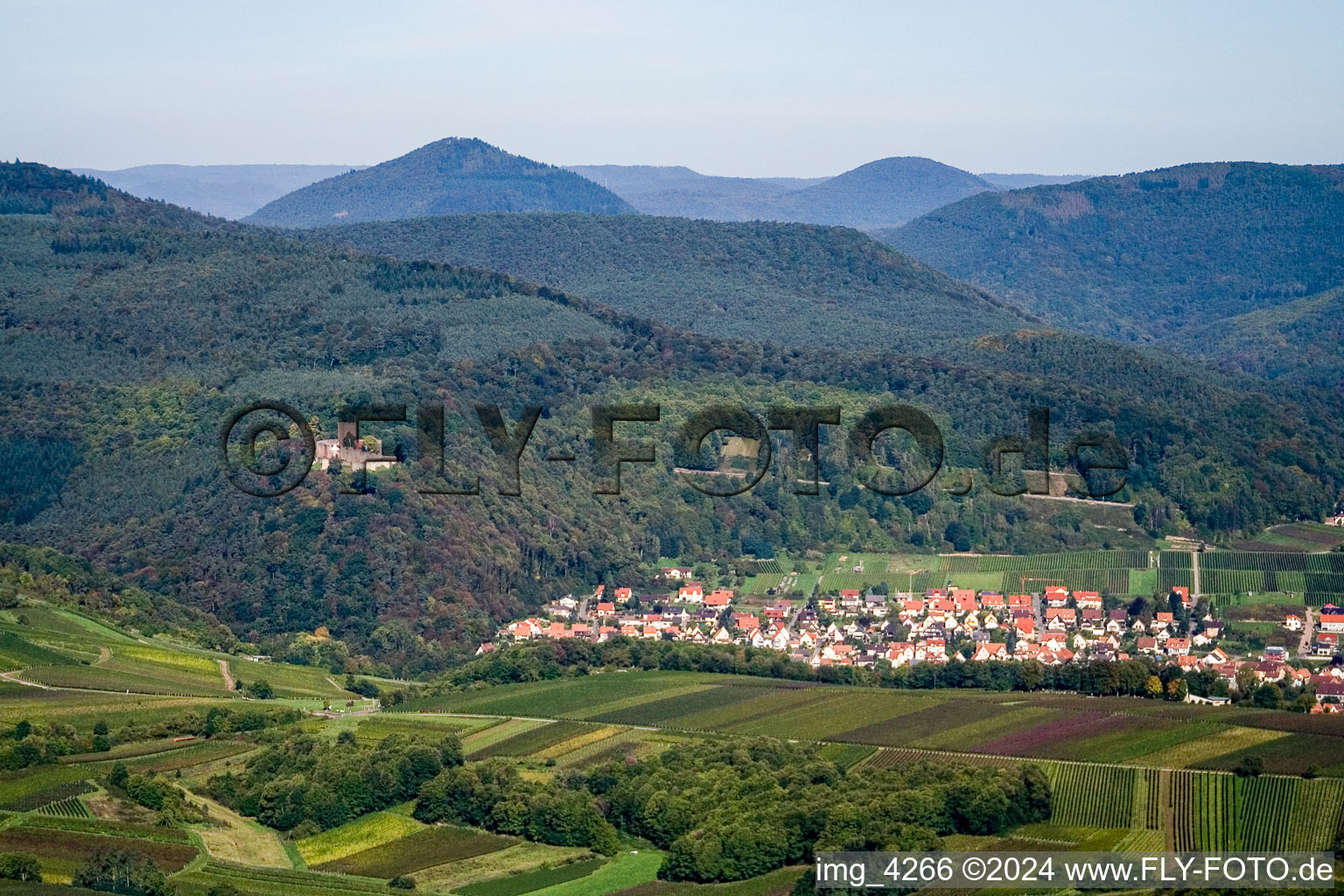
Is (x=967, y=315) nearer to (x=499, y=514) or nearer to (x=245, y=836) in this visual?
(x=499, y=514)

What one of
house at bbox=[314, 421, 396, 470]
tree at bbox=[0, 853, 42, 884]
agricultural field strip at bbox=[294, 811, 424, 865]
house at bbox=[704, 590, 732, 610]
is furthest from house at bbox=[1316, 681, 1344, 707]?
house at bbox=[314, 421, 396, 470]

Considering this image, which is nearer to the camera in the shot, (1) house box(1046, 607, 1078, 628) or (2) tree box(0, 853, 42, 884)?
(2) tree box(0, 853, 42, 884)

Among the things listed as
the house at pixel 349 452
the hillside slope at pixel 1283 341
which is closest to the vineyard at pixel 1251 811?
the house at pixel 349 452

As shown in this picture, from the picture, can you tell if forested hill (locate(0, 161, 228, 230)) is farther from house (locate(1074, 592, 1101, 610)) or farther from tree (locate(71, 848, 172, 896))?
tree (locate(71, 848, 172, 896))

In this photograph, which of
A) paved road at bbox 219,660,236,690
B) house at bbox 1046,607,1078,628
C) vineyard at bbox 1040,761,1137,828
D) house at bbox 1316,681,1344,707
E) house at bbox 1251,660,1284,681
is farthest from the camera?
house at bbox 1046,607,1078,628

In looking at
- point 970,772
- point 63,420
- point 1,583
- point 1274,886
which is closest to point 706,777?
point 970,772

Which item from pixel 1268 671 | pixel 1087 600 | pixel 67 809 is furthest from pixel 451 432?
pixel 67 809
